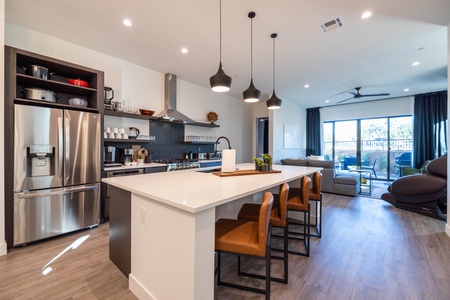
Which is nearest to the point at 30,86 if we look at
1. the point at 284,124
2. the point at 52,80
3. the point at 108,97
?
the point at 52,80

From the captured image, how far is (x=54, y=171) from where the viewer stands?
266 centimetres

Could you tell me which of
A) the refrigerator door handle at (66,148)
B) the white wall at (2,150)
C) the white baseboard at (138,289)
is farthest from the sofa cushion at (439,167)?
the white wall at (2,150)

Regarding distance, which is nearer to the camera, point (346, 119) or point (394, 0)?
point (394, 0)

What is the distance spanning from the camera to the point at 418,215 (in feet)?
12.1

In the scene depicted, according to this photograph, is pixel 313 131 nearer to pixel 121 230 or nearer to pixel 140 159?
pixel 140 159

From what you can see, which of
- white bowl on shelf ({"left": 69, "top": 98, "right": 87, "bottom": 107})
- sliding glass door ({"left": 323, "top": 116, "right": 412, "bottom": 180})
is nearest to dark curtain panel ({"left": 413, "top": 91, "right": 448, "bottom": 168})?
sliding glass door ({"left": 323, "top": 116, "right": 412, "bottom": 180})

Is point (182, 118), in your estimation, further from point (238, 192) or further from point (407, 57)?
point (407, 57)

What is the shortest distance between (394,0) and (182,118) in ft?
12.8

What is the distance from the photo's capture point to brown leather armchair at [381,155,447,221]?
3482 millimetres

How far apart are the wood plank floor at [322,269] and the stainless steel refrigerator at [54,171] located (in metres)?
0.26

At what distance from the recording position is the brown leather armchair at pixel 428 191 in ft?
11.4

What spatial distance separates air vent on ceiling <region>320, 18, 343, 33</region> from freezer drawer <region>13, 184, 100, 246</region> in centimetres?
414

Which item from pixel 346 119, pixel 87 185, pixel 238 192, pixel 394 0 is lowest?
pixel 87 185

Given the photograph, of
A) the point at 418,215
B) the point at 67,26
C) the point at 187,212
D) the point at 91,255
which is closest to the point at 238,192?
the point at 187,212
